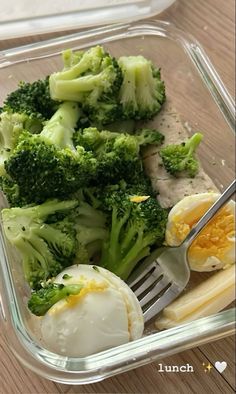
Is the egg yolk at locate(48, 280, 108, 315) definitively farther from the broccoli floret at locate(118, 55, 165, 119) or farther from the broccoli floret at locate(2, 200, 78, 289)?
the broccoli floret at locate(118, 55, 165, 119)

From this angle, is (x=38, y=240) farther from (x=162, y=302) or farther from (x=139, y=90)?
(x=139, y=90)

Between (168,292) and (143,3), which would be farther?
(143,3)

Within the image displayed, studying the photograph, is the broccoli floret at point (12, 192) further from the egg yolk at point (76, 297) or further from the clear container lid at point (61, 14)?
the clear container lid at point (61, 14)

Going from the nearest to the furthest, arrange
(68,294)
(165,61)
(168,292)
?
1. (68,294)
2. (168,292)
3. (165,61)

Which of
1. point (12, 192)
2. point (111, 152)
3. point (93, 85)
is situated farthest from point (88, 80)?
point (12, 192)

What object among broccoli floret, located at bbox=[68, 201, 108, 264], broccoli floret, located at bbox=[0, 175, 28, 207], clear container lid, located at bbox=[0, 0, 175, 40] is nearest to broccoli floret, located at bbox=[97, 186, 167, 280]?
broccoli floret, located at bbox=[68, 201, 108, 264]

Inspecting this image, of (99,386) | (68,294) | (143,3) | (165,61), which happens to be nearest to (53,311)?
(68,294)

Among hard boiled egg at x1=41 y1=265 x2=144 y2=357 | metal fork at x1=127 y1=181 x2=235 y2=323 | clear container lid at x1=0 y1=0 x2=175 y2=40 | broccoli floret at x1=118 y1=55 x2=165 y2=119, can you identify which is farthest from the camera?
clear container lid at x1=0 y1=0 x2=175 y2=40

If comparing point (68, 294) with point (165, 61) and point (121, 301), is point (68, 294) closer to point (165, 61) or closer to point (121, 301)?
point (121, 301)
